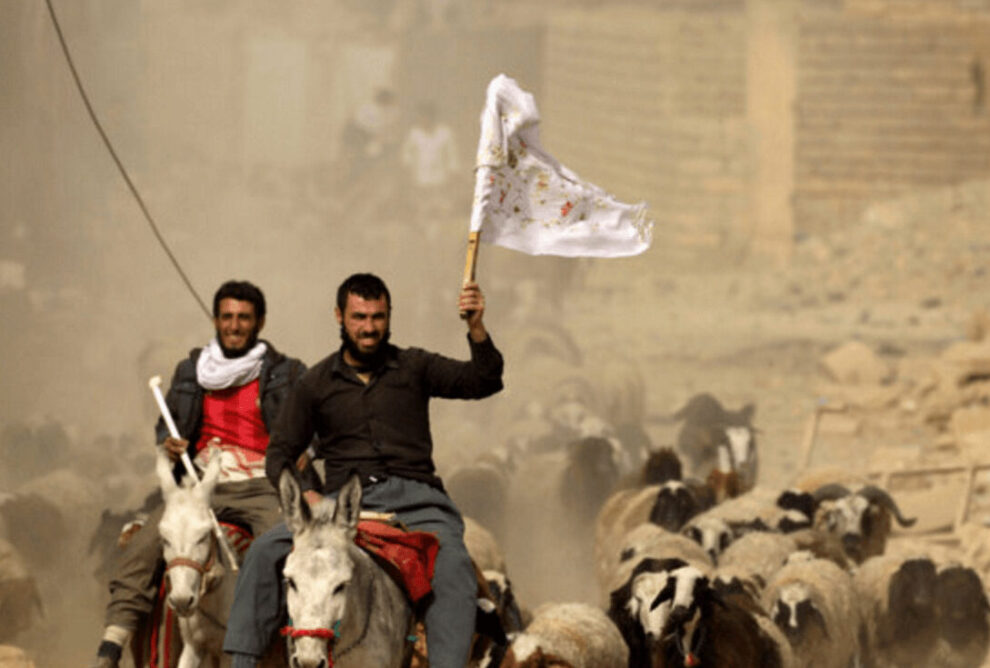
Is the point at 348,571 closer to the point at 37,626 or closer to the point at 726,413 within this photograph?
the point at 37,626

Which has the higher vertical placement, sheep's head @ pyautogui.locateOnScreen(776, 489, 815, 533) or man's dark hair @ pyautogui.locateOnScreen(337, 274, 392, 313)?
man's dark hair @ pyautogui.locateOnScreen(337, 274, 392, 313)

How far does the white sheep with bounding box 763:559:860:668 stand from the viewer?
11375mm

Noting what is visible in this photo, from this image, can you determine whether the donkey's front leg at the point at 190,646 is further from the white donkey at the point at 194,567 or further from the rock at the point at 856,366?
the rock at the point at 856,366

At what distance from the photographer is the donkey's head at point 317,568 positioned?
528 cm

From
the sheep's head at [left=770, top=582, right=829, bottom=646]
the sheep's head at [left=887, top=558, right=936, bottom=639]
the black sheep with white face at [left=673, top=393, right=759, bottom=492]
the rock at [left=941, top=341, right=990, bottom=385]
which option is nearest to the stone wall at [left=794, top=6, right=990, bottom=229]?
the black sheep with white face at [left=673, top=393, right=759, bottom=492]

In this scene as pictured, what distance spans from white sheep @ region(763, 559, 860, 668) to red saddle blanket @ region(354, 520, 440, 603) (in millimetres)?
5694

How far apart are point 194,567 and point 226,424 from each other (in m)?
0.84

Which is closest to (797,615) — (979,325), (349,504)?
(349,504)

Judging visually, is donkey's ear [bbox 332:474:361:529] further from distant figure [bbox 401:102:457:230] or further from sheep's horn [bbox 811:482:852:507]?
distant figure [bbox 401:102:457:230]

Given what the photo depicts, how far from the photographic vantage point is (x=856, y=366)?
24.7m

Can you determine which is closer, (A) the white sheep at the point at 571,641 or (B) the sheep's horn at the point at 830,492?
(A) the white sheep at the point at 571,641

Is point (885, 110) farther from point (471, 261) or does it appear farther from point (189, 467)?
A: point (471, 261)

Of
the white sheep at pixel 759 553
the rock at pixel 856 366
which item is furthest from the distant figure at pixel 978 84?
the white sheep at pixel 759 553

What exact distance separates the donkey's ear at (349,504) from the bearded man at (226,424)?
162 cm
